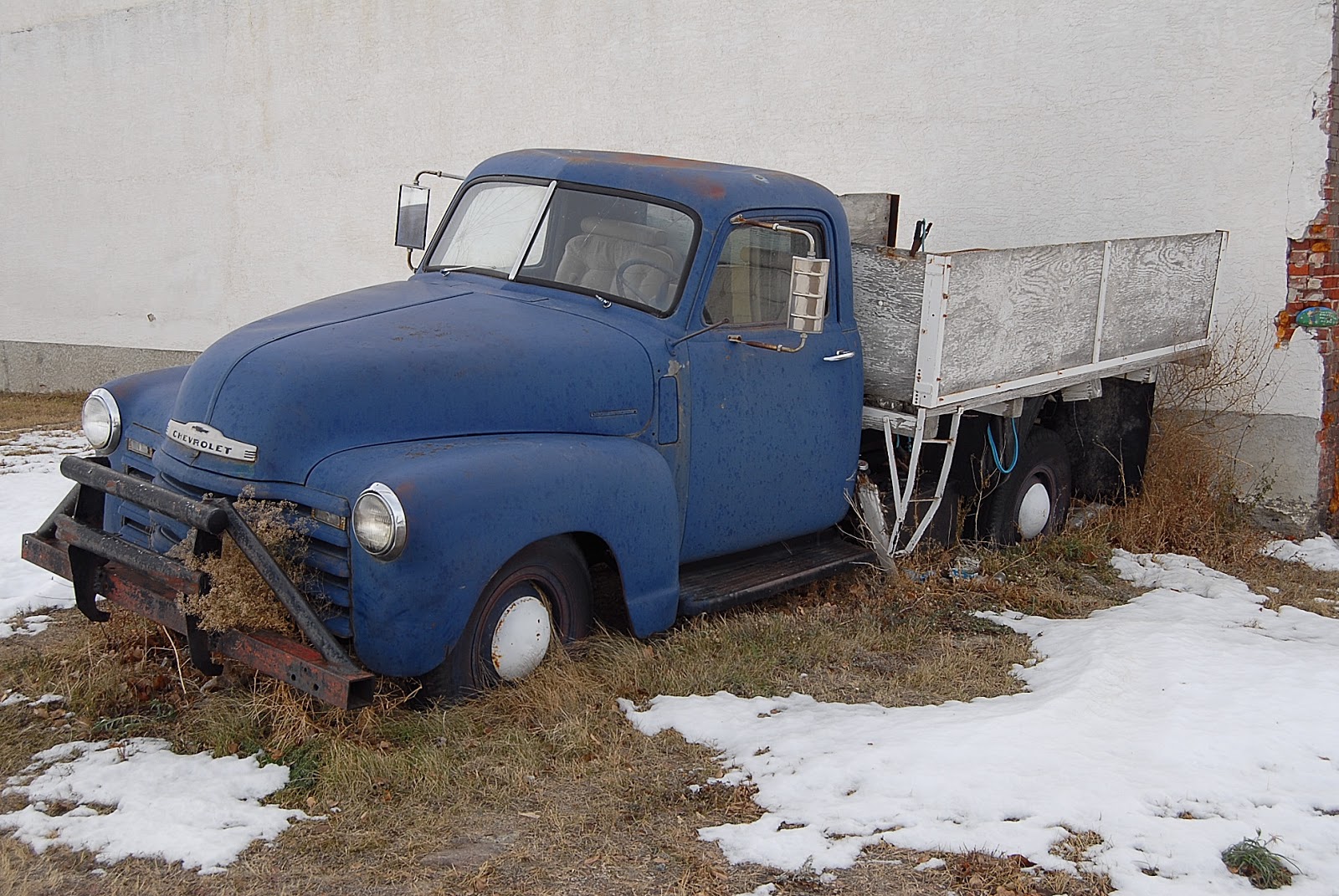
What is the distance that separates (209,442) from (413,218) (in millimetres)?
2138

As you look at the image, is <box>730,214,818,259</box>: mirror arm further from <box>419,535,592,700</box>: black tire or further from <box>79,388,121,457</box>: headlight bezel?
<box>79,388,121,457</box>: headlight bezel

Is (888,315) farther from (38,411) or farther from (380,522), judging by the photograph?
(38,411)

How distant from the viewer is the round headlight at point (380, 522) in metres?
3.81

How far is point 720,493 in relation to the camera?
17.2ft

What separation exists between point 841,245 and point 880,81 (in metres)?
3.51

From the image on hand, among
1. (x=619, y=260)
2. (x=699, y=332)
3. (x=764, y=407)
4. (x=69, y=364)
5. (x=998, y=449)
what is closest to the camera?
(x=699, y=332)

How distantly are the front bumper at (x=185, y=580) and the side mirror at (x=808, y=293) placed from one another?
2.13m

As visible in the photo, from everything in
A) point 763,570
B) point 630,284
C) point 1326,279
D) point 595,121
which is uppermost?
point 595,121

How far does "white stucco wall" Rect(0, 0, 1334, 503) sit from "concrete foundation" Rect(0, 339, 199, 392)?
5.6 inches

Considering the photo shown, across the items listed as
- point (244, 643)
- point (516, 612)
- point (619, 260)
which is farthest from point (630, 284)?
point (244, 643)

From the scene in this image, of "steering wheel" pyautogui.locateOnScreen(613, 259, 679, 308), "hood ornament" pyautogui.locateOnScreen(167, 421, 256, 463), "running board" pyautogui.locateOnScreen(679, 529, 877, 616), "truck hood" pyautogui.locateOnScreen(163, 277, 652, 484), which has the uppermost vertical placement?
"steering wheel" pyautogui.locateOnScreen(613, 259, 679, 308)

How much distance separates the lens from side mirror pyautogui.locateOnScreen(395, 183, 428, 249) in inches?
235

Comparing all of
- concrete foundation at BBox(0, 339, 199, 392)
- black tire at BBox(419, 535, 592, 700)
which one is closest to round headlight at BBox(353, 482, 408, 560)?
black tire at BBox(419, 535, 592, 700)

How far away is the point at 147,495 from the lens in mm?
4191
